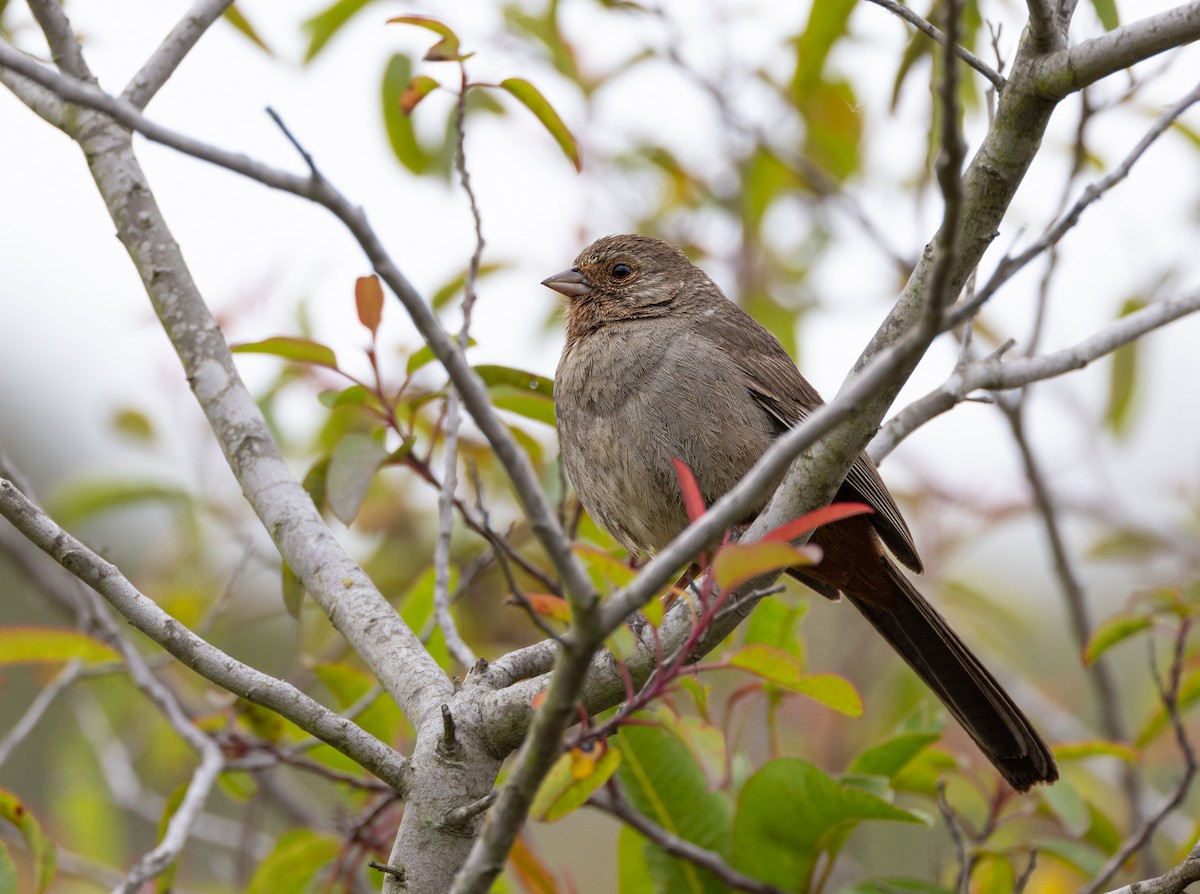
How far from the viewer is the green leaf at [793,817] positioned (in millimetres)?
2850

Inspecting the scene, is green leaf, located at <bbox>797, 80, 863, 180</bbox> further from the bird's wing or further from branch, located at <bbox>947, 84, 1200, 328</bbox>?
branch, located at <bbox>947, 84, 1200, 328</bbox>

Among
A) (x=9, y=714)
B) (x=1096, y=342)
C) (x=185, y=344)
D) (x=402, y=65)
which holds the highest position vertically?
(x=9, y=714)

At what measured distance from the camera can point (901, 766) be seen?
3072 mm

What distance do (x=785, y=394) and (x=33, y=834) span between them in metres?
2.35

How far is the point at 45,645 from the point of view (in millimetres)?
3047

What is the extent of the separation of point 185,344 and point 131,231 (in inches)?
11.5

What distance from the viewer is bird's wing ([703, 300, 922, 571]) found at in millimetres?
3615

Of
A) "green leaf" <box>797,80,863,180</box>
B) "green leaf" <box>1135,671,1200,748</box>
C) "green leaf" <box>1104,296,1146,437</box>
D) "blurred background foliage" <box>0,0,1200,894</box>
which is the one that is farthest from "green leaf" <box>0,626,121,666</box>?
"green leaf" <box>1104,296,1146,437</box>

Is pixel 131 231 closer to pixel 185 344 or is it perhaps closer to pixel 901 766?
pixel 185 344

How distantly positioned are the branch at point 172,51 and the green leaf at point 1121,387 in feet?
11.1

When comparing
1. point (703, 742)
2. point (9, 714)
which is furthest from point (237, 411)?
point (9, 714)

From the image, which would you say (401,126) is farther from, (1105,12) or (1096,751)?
(1096,751)

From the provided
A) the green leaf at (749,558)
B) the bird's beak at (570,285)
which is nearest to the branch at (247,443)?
the green leaf at (749,558)

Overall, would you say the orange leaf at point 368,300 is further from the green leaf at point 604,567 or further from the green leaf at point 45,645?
the green leaf at point 604,567
